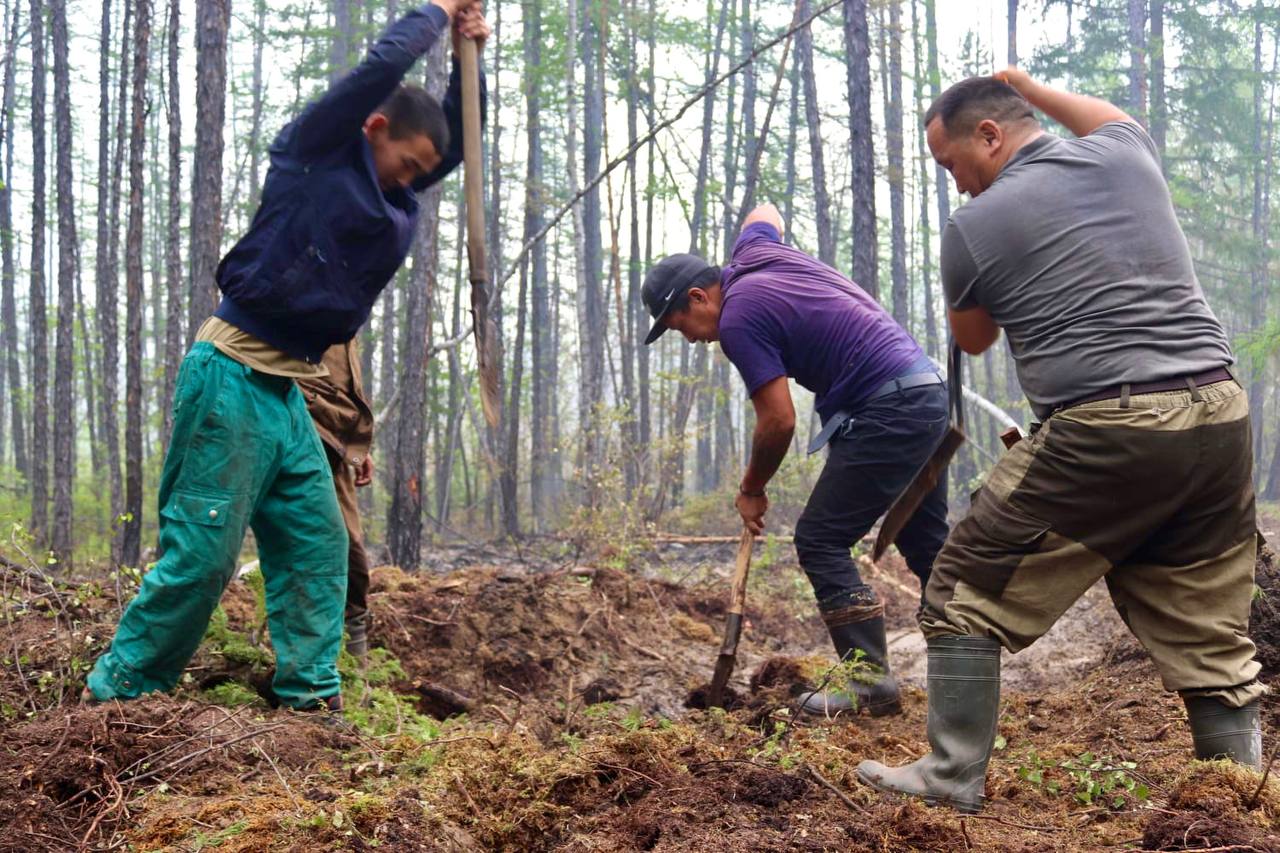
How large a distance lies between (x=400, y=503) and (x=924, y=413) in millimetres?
6843

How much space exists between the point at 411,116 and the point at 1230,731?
3.51 metres

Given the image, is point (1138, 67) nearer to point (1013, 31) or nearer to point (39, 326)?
point (1013, 31)

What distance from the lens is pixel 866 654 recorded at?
4508mm

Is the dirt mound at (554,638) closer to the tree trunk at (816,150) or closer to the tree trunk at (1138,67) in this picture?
the tree trunk at (816,150)

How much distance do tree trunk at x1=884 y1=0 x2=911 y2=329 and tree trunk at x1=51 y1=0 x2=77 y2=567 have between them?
10.8 m

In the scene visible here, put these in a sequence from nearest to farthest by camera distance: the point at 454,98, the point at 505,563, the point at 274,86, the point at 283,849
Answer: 1. the point at 283,849
2. the point at 454,98
3. the point at 505,563
4. the point at 274,86

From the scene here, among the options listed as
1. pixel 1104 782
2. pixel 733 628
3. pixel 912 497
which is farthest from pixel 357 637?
pixel 1104 782

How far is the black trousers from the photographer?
4500 mm

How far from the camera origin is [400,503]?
10211mm

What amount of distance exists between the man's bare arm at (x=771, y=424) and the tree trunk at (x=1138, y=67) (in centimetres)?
2037

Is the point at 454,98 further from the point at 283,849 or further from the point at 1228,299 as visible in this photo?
the point at 1228,299

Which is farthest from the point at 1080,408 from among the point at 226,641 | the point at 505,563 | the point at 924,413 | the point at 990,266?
the point at 505,563

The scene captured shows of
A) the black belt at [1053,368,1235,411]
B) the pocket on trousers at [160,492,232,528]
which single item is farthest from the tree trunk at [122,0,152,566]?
the black belt at [1053,368,1235,411]

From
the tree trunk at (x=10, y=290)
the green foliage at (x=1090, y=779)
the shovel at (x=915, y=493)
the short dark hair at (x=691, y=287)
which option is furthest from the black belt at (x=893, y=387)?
the tree trunk at (x=10, y=290)
